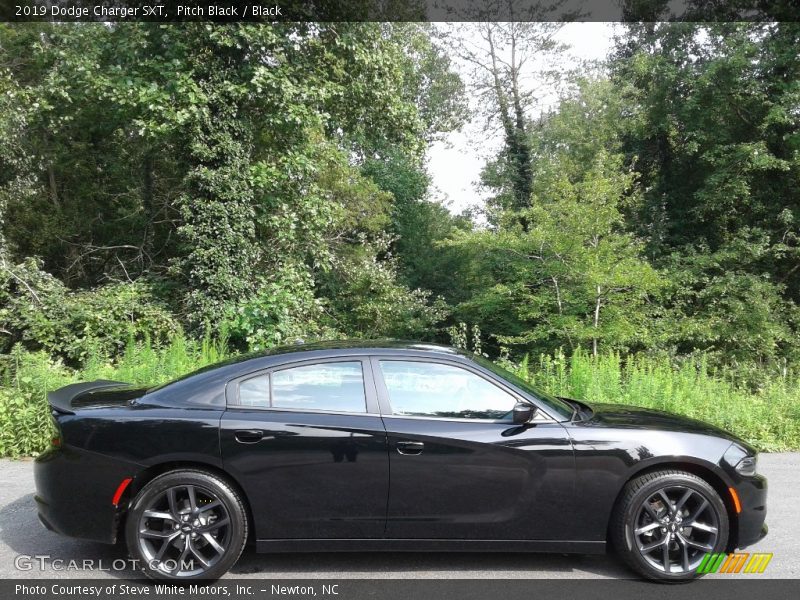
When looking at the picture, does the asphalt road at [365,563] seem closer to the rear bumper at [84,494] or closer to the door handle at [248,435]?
the rear bumper at [84,494]

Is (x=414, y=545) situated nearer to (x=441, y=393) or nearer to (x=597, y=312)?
(x=441, y=393)

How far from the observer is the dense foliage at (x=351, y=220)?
11.1 metres

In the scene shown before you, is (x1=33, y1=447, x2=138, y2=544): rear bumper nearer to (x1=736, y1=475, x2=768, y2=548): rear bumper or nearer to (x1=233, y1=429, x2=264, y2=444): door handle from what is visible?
(x1=233, y1=429, x2=264, y2=444): door handle

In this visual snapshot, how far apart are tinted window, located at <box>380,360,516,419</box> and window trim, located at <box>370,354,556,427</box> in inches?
0.7

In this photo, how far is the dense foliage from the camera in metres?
11.1

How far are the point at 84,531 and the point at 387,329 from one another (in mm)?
14792

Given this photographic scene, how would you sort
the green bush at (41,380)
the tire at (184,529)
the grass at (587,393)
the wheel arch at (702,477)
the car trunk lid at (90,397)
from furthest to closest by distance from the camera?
the grass at (587,393), the green bush at (41,380), the car trunk lid at (90,397), the wheel arch at (702,477), the tire at (184,529)

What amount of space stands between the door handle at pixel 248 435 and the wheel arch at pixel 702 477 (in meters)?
2.22

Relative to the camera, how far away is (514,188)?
933 inches

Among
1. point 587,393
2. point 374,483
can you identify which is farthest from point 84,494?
point 587,393

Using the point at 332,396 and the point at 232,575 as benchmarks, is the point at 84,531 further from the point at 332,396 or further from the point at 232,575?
the point at 332,396

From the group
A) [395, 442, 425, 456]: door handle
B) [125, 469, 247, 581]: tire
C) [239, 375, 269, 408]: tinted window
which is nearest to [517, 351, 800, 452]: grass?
[395, 442, 425, 456]: door handle

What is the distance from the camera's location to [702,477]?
3.95 meters

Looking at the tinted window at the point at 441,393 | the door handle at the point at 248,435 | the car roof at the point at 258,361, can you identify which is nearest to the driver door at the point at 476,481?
the tinted window at the point at 441,393
